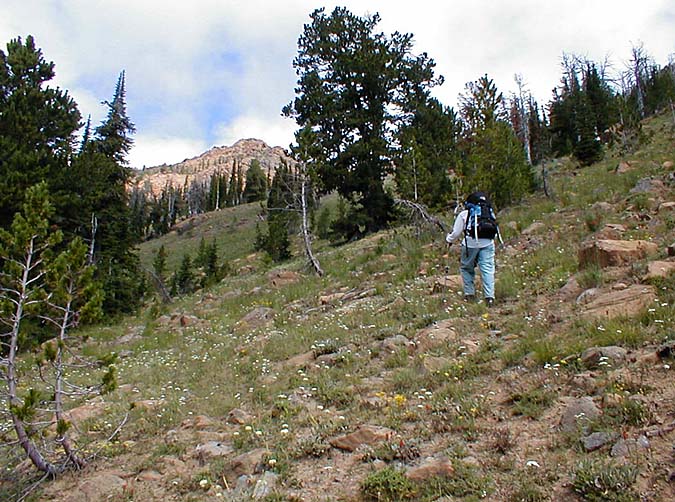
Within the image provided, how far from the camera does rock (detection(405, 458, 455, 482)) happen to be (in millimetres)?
3584

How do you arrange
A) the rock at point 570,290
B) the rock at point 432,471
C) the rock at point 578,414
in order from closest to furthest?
the rock at point 432,471, the rock at point 578,414, the rock at point 570,290

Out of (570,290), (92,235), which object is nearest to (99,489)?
(570,290)

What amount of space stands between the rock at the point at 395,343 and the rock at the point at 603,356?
8.31ft

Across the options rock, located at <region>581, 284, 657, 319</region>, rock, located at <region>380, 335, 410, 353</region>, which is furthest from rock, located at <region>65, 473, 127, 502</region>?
rock, located at <region>581, 284, 657, 319</region>

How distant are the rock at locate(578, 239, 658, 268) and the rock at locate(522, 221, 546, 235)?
465cm

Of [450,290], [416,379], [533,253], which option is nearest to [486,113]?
[533,253]

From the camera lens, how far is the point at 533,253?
35.3 ft

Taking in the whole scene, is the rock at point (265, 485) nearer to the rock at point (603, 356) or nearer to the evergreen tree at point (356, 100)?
the rock at point (603, 356)

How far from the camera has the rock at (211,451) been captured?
187 inches

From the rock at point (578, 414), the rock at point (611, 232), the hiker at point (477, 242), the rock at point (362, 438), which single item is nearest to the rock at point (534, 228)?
the rock at point (611, 232)

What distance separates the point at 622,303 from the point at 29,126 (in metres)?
19.0

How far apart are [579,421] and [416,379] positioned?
2.06m

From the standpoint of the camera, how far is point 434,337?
687 cm

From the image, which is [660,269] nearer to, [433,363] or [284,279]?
[433,363]
